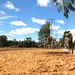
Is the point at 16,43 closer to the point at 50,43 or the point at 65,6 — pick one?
the point at 50,43

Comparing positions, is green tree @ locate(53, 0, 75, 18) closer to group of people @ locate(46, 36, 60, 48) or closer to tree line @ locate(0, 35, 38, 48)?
group of people @ locate(46, 36, 60, 48)

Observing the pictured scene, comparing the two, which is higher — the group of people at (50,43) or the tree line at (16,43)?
the tree line at (16,43)

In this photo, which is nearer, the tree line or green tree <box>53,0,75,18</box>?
green tree <box>53,0,75,18</box>

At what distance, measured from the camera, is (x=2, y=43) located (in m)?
67.8

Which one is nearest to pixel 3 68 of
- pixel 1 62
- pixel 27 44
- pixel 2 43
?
pixel 1 62

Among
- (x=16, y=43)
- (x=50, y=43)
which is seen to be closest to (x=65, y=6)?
(x=50, y=43)

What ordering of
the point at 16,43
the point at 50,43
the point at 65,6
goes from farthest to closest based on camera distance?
the point at 16,43 < the point at 50,43 < the point at 65,6

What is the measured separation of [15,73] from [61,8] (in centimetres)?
1229

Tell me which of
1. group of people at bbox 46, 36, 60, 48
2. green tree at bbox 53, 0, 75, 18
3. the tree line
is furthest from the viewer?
the tree line

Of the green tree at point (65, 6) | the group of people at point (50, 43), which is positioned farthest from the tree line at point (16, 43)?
the green tree at point (65, 6)

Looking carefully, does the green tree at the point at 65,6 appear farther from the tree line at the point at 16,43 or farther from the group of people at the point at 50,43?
the tree line at the point at 16,43

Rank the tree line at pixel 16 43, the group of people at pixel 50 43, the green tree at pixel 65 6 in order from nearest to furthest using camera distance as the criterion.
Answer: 1. the green tree at pixel 65 6
2. the group of people at pixel 50 43
3. the tree line at pixel 16 43

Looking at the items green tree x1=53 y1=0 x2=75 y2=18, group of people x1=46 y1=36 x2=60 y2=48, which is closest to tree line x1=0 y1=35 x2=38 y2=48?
group of people x1=46 y1=36 x2=60 y2=48

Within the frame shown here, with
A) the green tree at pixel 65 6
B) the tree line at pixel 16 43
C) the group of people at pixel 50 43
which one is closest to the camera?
the green tree at pixel 65 6
